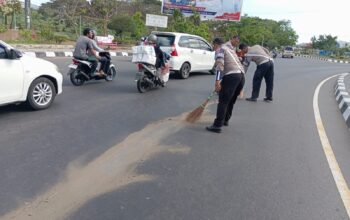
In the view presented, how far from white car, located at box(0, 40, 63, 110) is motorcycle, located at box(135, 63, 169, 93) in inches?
105

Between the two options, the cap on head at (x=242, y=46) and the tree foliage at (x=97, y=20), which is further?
the tree foliage at (x=97, y=20)

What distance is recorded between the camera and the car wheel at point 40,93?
22.2 feet

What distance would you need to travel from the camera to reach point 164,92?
10047 millimetres

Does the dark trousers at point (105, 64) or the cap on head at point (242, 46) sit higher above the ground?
the cap on head at point (242, 46)

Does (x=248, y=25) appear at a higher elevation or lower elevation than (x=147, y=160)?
higher

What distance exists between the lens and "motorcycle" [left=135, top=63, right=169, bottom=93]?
31.5 feet

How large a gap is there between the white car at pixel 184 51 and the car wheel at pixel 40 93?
19.4ft

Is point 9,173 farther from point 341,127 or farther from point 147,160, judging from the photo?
point 341,127

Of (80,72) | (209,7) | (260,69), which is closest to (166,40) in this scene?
(80,72)

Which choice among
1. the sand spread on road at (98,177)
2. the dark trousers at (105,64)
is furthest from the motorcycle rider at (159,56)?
the sand spread on road at (98,177)

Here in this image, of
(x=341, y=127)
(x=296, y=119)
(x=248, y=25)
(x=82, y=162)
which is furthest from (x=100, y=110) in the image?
(x=248, y=25)

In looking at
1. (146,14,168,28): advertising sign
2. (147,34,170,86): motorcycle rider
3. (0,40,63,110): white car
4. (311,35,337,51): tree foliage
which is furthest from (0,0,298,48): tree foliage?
(311,35,337,51): tree foliage

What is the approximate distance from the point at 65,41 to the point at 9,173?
2307cm

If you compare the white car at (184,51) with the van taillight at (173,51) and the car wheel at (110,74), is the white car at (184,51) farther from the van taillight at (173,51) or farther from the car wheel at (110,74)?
→ the car wheel at (110,74)
